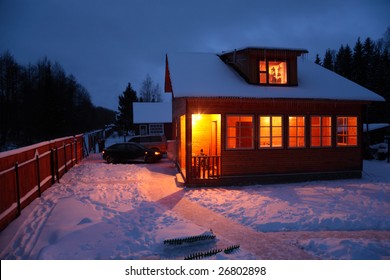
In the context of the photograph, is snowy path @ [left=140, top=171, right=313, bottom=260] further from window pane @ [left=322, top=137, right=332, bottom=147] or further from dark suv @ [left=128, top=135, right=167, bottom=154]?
dark suv @ [left=128, top=135, right=167, bottom=154]

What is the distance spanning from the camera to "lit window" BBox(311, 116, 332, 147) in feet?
43.9

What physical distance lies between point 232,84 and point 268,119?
2.16 m

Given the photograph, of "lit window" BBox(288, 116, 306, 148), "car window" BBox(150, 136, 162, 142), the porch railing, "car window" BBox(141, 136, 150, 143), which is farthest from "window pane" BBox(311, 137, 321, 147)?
"car window" BBox(141, 136, 150, 143)

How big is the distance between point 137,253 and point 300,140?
980 cm

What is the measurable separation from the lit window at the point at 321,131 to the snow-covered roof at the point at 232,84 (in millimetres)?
1148

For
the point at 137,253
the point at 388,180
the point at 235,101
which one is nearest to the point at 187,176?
the point at 235,101

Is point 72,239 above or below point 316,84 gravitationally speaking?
below

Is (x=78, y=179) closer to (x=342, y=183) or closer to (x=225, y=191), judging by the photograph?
(x=225, y=191)

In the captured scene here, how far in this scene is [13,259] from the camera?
5.17m

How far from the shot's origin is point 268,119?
506 inches

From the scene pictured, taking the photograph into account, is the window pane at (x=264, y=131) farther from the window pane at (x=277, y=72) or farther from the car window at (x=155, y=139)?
the car window at (x=155, y=139)

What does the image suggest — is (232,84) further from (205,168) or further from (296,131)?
(205,168)

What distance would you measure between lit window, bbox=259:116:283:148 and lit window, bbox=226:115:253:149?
1.73 feet

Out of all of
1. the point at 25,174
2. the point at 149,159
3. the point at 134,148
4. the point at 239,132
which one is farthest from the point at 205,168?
the point at 134,148
